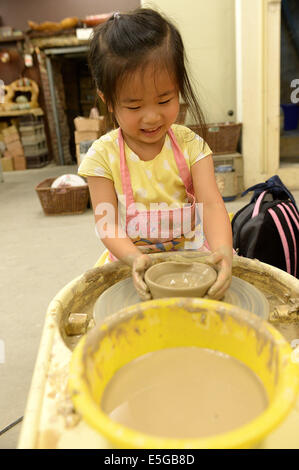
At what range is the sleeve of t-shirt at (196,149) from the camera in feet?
3.84

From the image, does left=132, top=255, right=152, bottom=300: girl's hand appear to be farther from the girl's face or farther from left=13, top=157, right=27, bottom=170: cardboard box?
left=13, top=157, right=27, bottom=170: cardboard box

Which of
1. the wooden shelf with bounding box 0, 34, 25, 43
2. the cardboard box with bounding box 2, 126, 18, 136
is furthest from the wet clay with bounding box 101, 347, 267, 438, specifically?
the wooden shelf with bounding box 0, 34, 25, 43

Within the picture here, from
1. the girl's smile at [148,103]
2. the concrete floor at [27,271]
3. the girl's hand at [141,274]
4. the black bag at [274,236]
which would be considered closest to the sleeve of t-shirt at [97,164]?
the girl's smile at [148,103]

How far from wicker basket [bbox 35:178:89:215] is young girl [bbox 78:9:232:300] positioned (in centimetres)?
232

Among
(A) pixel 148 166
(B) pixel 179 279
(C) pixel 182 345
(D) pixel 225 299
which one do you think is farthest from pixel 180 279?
(A) pixel 148 166

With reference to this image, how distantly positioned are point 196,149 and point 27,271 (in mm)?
1681

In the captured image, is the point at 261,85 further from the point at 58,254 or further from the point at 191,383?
the point at 191,383

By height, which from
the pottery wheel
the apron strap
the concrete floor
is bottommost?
the concrete floor

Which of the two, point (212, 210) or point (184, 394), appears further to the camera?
point (212, 210)

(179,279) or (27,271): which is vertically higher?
(179,279)

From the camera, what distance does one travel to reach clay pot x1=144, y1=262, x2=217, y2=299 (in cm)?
74

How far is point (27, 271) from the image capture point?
2477mm

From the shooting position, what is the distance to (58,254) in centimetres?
271

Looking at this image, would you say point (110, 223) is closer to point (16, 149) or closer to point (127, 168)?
point (127, 168)
